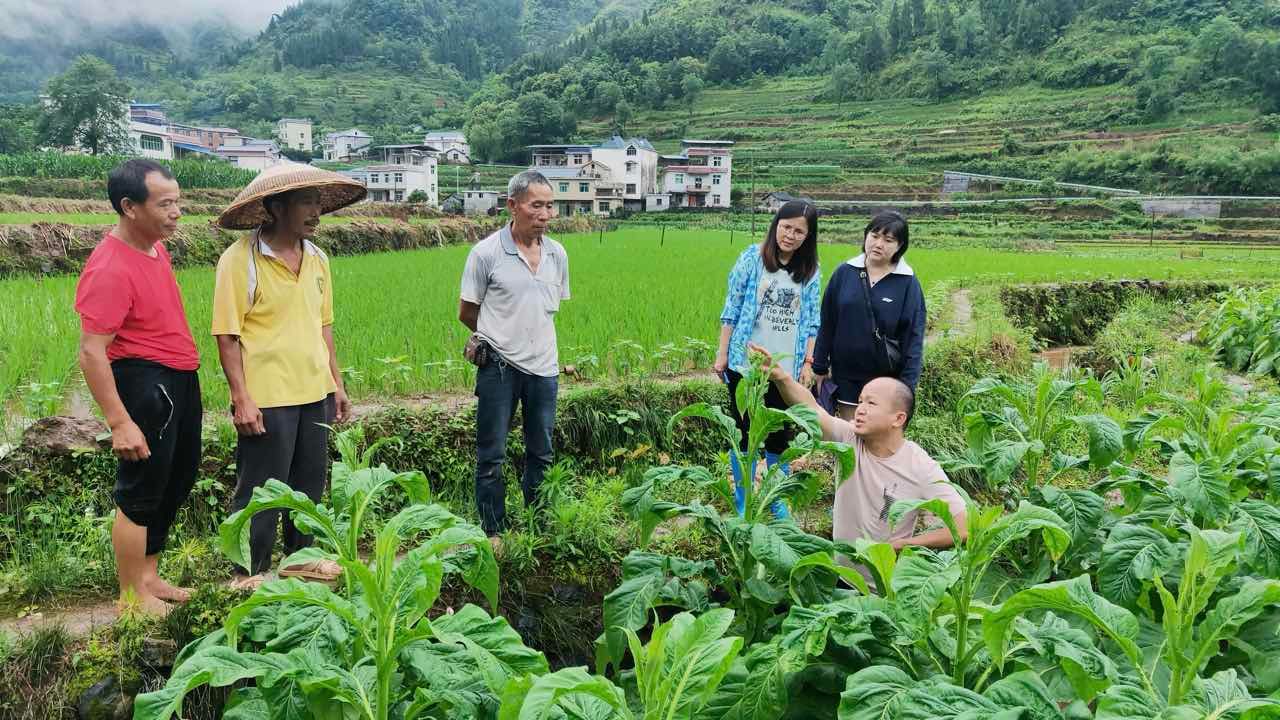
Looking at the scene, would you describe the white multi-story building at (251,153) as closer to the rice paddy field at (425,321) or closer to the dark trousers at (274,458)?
the rice paddy field at (425,321)

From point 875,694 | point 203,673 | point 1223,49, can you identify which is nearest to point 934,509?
point 875,694

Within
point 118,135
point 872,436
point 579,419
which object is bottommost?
point 579,419

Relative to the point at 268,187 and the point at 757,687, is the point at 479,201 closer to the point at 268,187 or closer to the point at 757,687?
the point at 268,187

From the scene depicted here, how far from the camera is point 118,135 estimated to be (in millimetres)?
38969

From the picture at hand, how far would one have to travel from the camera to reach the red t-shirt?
2459 mm

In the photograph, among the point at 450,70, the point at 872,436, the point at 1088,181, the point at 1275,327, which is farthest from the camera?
the point at 450,70

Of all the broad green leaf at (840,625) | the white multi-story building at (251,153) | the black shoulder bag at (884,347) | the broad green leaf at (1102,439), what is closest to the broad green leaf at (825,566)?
the broad green leaf at (840,625)

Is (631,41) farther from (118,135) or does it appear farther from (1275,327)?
(1275,327)

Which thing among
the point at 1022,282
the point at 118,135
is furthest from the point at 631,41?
the point at 1022,282

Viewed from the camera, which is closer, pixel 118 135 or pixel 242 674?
pixel 242 674

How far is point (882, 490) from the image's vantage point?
2604 mm

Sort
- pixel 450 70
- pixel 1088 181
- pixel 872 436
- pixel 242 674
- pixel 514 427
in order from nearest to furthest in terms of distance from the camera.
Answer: pixel 242 674, pixel 872 436, pixel 514 427, pixel 1088 181, pixel 450 70

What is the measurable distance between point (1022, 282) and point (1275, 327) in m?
5.45

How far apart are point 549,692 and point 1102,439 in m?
2.23
